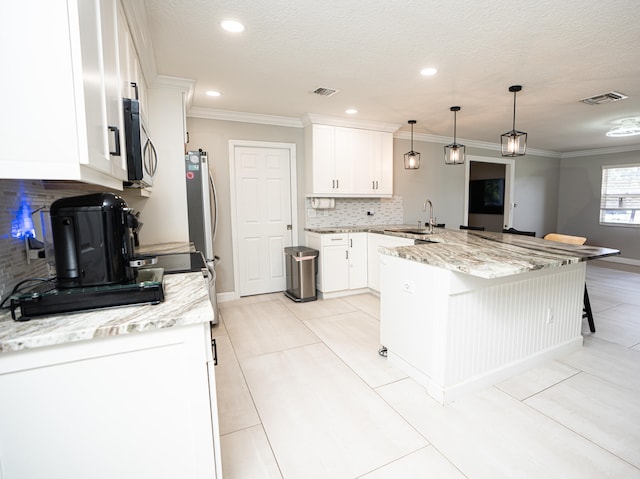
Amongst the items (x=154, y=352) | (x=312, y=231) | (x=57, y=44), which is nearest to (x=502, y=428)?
(x=154, y=352)

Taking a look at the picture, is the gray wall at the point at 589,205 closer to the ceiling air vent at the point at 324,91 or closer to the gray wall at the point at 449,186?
the gray wall at the point at 449,186

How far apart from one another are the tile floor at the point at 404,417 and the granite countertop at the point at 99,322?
0.97 metres

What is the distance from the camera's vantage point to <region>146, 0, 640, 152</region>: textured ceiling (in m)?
1.93

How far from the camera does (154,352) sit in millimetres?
999

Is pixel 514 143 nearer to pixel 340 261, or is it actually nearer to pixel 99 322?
pixel 340 261

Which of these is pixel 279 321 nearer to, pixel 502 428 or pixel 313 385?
pixel 313 385

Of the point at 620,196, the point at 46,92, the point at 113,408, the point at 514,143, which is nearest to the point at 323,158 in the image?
the point at 514,143

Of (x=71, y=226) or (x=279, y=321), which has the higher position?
(x=71, y=226)

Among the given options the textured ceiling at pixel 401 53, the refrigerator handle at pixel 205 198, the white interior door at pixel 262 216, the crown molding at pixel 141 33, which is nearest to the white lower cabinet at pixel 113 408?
the crown molding at pixel 141 33

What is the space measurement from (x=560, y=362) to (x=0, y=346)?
3251 mm

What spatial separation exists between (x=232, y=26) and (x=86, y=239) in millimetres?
1750

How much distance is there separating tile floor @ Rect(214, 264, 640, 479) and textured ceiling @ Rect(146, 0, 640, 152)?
2423mm

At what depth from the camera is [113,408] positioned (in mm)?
973

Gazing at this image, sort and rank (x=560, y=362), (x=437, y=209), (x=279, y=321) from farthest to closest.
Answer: (x=437, y=209), (x=279, y=321), (x=560, y=362)
